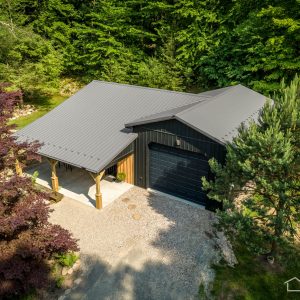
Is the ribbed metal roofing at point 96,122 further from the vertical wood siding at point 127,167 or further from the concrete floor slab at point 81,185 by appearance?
the concrete floor slab at point 81,185

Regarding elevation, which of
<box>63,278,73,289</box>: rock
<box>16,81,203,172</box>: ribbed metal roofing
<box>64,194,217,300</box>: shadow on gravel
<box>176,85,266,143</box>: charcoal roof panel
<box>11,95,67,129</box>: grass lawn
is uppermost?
<box>176,85,266,143</box>: charcoal roof panel

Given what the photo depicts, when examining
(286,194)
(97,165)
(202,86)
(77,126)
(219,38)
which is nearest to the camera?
(286,194)

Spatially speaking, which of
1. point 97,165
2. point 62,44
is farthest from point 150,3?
point 97,165

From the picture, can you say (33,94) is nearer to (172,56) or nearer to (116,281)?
(172,56)

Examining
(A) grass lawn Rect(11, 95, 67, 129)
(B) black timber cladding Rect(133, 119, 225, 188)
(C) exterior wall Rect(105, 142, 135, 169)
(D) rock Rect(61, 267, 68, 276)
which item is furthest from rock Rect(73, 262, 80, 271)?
(A) grass lawn Rect(11, 95, 67, 129)

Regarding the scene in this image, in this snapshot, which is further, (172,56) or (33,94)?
(33,94)

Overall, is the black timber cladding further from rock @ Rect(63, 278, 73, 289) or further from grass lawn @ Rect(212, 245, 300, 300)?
rock @ Rect(63, 278, 73, 289)

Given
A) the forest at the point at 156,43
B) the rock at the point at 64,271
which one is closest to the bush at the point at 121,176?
the rock at the point at 64,271

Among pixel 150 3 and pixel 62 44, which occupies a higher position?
pixel 150 3
